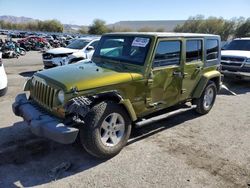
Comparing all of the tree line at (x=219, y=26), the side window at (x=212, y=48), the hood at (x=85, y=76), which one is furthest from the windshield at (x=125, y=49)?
the tree line at (x=219, y=26)

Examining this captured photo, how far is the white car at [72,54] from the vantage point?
37.4ft

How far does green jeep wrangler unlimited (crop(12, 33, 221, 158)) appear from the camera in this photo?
3.79 metres

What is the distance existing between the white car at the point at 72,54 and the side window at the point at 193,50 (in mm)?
6443

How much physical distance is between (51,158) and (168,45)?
2791mm

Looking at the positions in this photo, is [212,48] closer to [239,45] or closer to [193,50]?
[193,50]

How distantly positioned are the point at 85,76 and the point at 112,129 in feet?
2.98

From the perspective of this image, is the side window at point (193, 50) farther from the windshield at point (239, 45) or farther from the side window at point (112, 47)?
the windshield at point (239, 45)

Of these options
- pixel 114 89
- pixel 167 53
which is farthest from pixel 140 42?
pixel 114 89

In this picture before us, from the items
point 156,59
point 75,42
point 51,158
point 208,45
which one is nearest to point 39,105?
point 51,158

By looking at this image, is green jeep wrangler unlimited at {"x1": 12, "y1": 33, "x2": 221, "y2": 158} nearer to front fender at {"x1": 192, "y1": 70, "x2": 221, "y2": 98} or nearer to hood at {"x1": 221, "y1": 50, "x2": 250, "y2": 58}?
front fender at {"x1": 192, "y1": 70, "x2": 221, "y2": 98}

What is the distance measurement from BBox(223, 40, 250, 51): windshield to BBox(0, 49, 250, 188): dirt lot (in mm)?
6672

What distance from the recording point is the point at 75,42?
1291 centimetres

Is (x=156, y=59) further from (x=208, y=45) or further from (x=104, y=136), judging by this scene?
(x=208, y=45)

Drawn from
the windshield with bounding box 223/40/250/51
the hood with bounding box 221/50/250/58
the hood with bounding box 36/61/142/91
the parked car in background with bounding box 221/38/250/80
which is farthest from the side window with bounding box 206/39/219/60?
the windshield with bounding box 223/40/250/51
